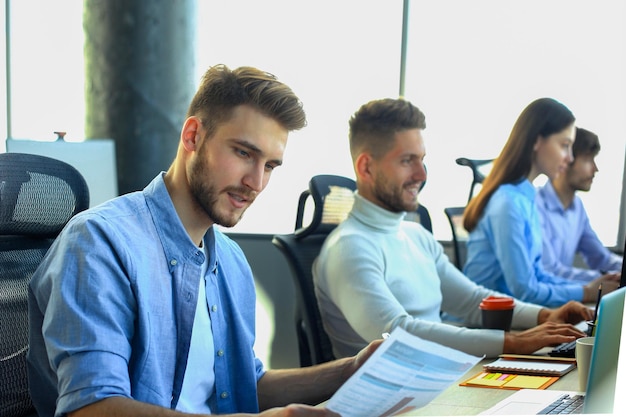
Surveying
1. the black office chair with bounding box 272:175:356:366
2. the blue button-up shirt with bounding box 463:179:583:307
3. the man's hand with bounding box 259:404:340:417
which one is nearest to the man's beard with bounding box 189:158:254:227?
the man's hand with bounding box 259:404:340:417

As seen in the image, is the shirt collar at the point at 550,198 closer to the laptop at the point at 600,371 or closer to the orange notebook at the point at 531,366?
the orange notebook at the point at 531,366

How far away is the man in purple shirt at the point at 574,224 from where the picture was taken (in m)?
2.90

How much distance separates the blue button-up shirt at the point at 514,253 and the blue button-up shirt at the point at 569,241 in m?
0.22

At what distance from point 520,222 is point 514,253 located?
0.33 ft

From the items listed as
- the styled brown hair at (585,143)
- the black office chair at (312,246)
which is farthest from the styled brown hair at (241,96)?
the styled brown hair at (585,143)

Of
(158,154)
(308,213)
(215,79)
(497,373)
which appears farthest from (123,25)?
(497,373)

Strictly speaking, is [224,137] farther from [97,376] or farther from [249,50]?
[249,50]

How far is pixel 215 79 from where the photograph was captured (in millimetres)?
1411

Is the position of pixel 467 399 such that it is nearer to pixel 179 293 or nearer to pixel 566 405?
pixel 566 405

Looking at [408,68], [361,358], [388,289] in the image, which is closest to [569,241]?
[408,68]

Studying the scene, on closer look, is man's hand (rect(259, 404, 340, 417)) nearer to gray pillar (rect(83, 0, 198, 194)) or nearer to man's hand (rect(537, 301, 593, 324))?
man's hand (rect(537, 301, 593, 324))

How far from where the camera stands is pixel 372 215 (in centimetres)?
203

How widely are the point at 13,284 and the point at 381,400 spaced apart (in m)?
0.73

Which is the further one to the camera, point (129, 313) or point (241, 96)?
point (241, 96)
